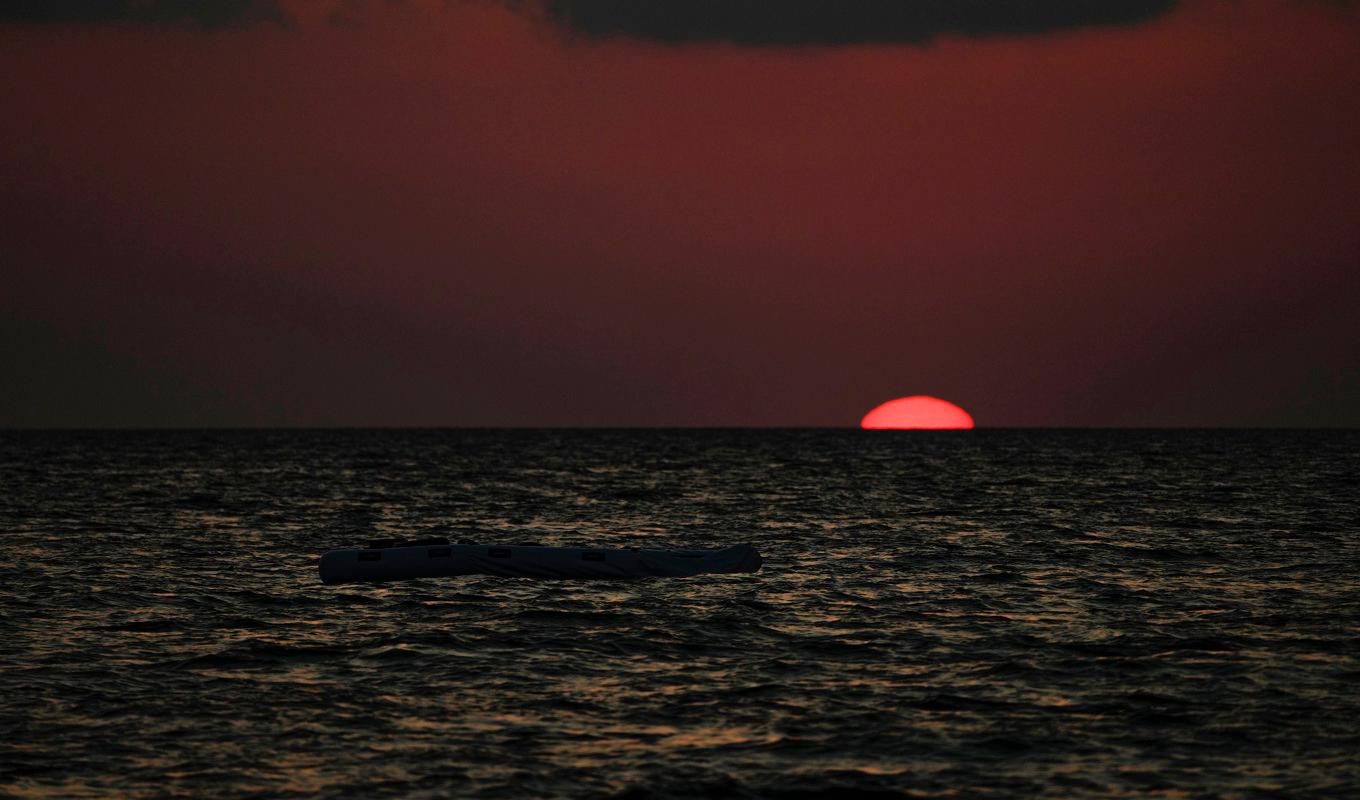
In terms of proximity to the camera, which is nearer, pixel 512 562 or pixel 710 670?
pixel 710 670

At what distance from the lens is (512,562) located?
100ft

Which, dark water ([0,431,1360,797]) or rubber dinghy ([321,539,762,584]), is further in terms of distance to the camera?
rubber dinghy ([321,539,762,584])

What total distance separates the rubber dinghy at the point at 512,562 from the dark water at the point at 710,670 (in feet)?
1.34

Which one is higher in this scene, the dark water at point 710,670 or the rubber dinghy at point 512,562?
the rubber dinghy at point 512,562

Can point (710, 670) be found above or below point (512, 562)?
Result: below

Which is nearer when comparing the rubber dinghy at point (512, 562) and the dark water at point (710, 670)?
the dark water at point (710, 670)

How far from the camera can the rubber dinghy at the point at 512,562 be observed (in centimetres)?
3027

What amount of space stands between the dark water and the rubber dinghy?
409 millimetres

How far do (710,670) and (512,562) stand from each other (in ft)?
35.9

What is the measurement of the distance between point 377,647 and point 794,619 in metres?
7.65

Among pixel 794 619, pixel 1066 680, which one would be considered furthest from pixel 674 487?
pixel 1066 680

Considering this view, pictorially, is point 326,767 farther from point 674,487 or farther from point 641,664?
point 674,487

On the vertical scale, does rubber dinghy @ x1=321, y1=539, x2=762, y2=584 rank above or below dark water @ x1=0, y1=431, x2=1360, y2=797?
above

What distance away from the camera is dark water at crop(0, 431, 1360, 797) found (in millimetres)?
14820
